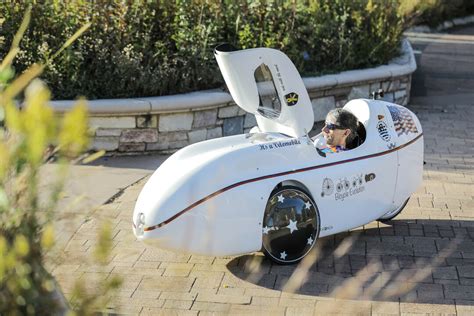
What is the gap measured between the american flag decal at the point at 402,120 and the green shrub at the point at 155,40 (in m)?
3.00

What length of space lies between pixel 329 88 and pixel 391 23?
1.94m

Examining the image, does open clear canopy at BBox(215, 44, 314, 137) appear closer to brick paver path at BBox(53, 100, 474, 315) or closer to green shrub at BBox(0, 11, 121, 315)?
brick paver path at BBox(53, 100, 474, 315)

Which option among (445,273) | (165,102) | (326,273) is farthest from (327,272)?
(165,102)

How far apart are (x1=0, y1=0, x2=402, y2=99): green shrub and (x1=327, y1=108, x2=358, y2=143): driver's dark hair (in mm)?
2979

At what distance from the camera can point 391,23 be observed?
1164cm

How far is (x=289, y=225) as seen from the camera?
19.1 ft

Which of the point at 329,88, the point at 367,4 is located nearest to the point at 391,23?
the point at 367,4

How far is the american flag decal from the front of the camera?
6.56 m

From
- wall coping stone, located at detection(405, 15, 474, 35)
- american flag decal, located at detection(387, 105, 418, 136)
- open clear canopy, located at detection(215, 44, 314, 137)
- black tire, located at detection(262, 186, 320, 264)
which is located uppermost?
open clear canopy, located at detection(215, 44, 314, 137)

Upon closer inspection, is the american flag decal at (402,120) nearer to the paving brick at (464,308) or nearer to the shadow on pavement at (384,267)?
the shadow on pavement at (384,267)

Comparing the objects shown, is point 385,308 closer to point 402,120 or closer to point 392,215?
point 392,215

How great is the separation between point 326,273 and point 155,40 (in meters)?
4.34

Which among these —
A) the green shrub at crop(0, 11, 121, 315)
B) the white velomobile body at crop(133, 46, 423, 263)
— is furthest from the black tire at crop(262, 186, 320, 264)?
the green shrub at crop(0, 11, 121, 315)

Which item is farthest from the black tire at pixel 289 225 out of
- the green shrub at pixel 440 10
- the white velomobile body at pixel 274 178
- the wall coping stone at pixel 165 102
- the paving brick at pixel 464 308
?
the green shrub at pixel 440 10
